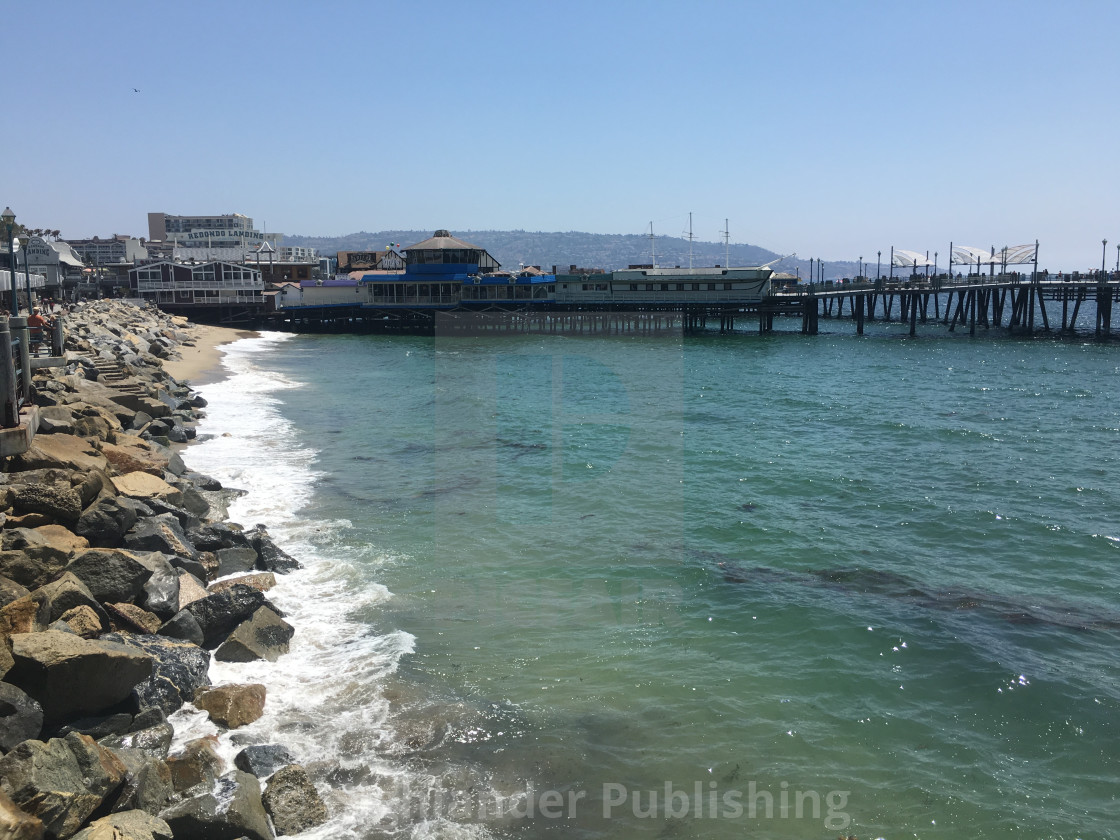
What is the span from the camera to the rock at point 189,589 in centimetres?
1193

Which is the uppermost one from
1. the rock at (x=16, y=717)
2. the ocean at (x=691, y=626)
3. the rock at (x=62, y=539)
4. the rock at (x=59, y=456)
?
the rock at (x=59, y=456)

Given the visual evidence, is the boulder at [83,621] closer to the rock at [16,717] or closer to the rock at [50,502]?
the rock at [16,717]

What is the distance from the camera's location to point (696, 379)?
4659 centimetres

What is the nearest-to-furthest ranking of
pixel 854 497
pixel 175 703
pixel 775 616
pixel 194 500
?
pixel 175 703
pixel 775 616
pixel 194 500
pixel 854 497

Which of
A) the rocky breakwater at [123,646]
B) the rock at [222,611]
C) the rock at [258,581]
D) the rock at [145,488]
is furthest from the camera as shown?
the rock at [145,488]

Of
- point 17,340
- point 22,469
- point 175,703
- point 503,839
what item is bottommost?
point 503,839

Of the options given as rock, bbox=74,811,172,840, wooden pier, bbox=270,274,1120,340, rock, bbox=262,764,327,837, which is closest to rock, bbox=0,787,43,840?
rock, bbox=74,811,172,840

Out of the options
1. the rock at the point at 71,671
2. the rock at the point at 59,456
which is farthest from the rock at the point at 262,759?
the rock at the point at 59,456

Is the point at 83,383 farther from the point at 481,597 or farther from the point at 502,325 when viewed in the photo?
the point at 502,325

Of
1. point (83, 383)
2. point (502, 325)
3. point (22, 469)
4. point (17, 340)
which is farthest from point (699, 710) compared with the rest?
point (502, 325)

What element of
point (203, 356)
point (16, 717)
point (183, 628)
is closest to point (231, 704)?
point (183, 628)

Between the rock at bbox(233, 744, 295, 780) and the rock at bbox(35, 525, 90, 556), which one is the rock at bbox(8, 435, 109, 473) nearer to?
the rock at bbox(35, 525, 90, 556)

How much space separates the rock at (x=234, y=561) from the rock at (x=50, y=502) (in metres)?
2.81

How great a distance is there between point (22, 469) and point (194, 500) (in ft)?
12.9
